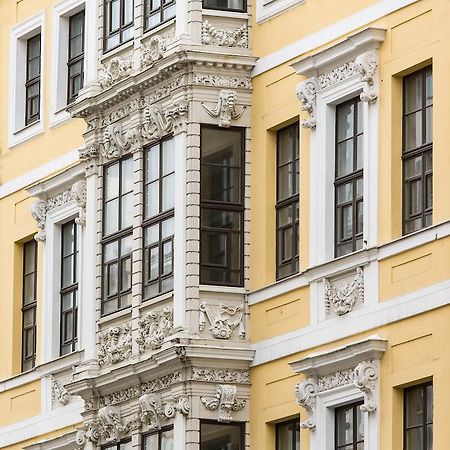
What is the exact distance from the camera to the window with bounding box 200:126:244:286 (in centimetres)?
3127

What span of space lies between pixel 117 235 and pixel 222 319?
292 cm

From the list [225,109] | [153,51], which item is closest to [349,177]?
[225,109]

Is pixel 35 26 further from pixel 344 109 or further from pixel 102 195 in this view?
pixel 344 109

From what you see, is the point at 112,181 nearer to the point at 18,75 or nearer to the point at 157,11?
the point at 157,11

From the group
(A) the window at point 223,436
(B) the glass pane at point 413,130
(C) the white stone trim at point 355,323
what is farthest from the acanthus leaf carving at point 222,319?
(B) the glass pane at point 413,130

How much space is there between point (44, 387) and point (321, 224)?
27.1 ft

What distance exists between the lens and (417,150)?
28.2 meters

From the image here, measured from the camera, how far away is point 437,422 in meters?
27.0

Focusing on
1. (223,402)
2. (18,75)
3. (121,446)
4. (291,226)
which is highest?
(18,75)

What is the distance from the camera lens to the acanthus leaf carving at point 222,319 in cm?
3091

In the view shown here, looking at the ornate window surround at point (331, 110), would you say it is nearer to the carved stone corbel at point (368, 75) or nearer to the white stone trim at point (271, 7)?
the carved stone corbel at point (368, 75)

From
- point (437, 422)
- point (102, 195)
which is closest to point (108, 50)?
point (102, 195)

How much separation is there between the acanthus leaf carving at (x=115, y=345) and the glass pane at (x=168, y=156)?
228 centimetres

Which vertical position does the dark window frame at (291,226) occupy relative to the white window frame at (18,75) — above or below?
below
